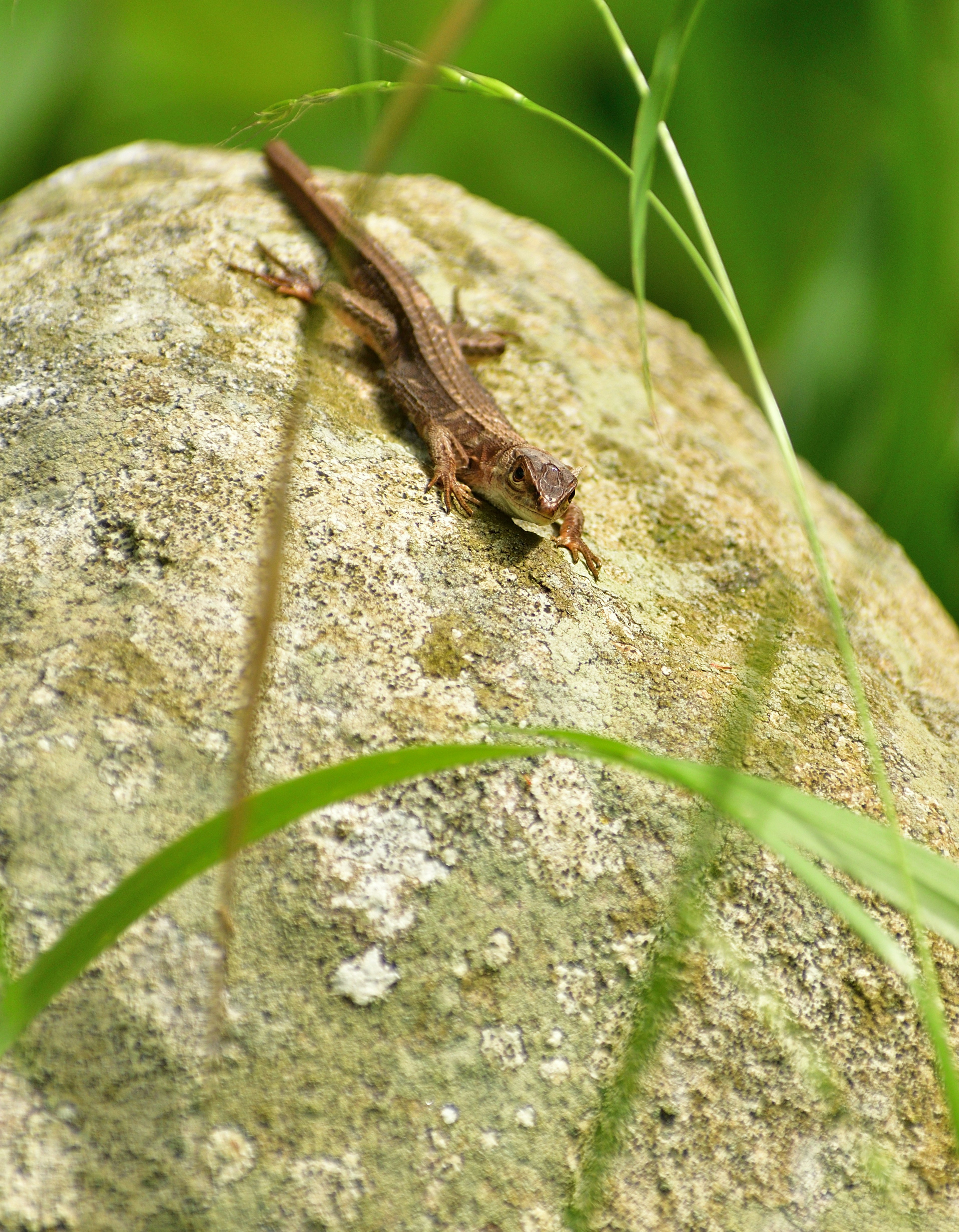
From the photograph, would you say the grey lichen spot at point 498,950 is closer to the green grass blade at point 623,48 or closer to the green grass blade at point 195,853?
the green grass blade at point 195,853

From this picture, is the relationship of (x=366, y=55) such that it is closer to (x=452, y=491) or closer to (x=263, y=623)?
(x=452, y=491)

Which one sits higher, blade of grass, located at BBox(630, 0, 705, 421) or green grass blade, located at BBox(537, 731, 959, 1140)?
blade of grass, located at BBox(630, 0, 705, 421)

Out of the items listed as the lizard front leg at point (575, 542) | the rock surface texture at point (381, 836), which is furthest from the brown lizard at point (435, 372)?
the rock surface texture at point (381, 836)

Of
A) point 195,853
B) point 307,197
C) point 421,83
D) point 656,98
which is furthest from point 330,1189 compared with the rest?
point 307,197

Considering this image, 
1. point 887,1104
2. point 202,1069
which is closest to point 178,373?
point 202,1069

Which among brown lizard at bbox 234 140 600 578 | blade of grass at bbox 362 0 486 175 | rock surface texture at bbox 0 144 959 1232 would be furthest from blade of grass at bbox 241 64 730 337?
blade of grass at bbox 362 0 486 175

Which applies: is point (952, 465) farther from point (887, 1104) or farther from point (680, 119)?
point (887, 1104)

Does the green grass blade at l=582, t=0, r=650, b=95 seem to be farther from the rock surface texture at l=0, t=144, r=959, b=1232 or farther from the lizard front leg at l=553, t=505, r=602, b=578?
the lizard front leg at l=553, t=505, r=602, b=578
